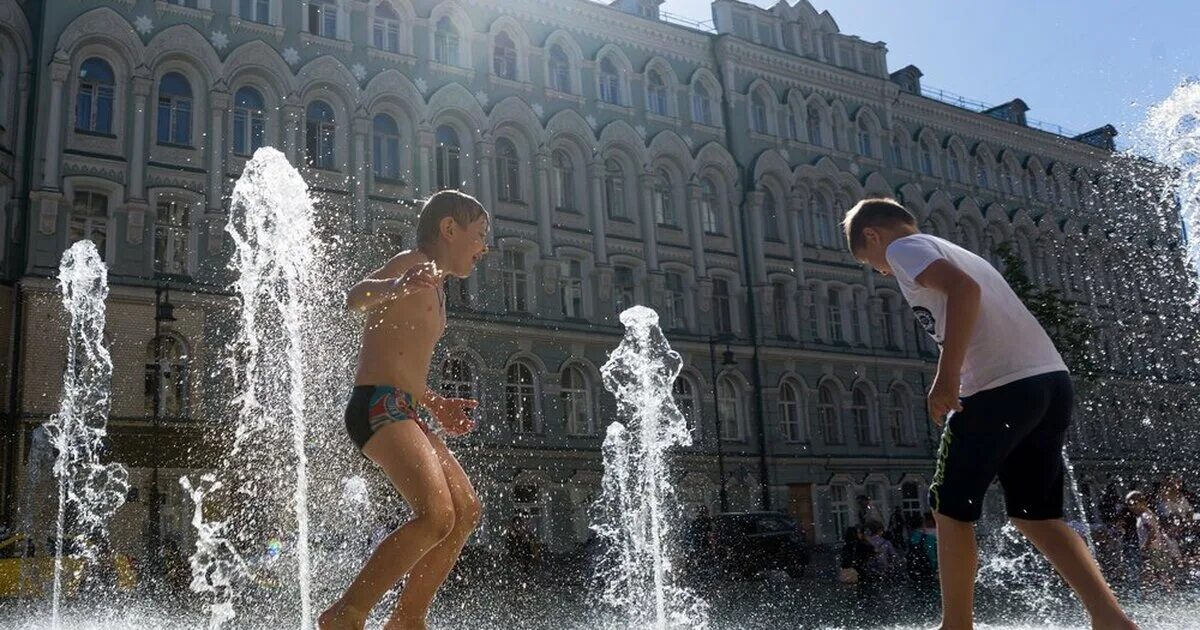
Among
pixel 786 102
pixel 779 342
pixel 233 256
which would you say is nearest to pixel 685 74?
pixel 786 102

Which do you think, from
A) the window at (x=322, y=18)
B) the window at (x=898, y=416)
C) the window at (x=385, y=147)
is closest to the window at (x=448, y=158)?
the window at (x=385, y=147)

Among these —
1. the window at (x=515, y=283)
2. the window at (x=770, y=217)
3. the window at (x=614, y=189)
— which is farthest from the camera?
the window at (x=770, y=217)

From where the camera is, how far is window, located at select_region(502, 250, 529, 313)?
96.4 ft

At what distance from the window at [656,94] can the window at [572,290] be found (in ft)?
20.6

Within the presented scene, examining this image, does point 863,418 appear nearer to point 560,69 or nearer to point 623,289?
point 623,289

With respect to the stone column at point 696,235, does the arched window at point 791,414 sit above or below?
below

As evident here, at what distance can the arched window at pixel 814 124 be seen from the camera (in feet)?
124

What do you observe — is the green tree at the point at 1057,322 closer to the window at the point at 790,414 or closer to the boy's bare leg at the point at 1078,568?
the window at the point at 790,414

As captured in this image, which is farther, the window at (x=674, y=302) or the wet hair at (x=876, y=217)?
the window at (x=674, y=302)

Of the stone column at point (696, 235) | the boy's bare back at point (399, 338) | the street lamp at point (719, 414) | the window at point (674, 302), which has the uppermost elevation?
the stone column at point (696, 235)

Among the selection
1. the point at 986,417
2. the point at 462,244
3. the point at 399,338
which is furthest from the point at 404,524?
the point at 986,417

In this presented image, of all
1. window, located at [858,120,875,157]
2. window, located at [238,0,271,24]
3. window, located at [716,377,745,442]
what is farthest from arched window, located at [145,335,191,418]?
window, located at [858,120,875,157]

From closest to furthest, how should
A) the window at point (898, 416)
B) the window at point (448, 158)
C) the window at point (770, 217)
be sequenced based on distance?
the window at point (448, 158), the window at point (770, 217), the window at point (898, 416)

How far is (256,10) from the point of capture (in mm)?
27250
